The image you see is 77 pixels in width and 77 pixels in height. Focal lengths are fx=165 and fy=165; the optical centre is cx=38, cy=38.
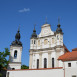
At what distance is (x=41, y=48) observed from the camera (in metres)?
39.6

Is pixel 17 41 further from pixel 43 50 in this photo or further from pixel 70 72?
pixel 70 72

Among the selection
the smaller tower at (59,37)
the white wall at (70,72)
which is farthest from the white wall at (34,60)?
the white wall at (70,72)

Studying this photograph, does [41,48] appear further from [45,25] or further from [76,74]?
[76,74]

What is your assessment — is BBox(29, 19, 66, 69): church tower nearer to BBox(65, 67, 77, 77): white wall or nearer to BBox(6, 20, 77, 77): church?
BBox(6, 20, 77, 77): church

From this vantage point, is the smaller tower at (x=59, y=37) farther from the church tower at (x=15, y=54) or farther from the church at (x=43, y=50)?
the church tower at (x=15, y=54)

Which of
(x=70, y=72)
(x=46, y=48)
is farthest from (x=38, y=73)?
(x=46, y=48)

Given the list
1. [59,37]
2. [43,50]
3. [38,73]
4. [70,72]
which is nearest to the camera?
[70,72]

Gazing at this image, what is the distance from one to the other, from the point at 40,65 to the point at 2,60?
9458mm

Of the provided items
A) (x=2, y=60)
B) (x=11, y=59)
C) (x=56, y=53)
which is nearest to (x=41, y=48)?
(x=56, y=53)

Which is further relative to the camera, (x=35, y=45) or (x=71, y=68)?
(x=35, y=45)

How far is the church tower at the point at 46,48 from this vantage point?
36781mm

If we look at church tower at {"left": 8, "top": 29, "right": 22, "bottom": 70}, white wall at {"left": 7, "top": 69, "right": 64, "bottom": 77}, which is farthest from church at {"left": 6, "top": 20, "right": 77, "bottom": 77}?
white wall at {"left": 7, "top": 69, "right": 64, "bottom": 77}

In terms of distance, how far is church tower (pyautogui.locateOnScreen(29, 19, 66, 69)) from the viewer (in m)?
36.8

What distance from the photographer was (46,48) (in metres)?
38.7
